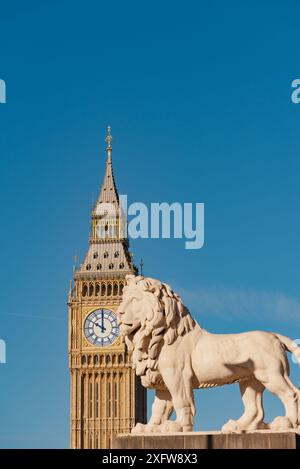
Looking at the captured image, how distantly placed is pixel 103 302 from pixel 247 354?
272 feet

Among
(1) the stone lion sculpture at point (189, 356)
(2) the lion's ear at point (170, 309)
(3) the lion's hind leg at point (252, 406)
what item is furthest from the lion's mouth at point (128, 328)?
(3) the lion's hind leg at point (252, 406)

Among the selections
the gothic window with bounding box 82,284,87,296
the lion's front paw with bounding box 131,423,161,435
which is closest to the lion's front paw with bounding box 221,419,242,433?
the lion's front paw with bounding box 131,423,161,435

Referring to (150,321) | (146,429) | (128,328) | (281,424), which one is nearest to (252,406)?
(281,424)

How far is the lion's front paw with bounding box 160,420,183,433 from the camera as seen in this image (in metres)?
29.2

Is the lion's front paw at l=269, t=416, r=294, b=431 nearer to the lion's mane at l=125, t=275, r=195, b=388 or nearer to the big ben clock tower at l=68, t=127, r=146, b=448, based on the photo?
the lion's mane at l=125, t=275, r=195, b=388

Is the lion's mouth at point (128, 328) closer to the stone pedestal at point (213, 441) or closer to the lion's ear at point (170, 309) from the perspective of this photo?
the lion's ear at point (170, 309)

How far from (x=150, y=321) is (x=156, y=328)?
0.69 ft

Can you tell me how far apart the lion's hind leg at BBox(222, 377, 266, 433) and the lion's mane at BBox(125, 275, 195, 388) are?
193cm

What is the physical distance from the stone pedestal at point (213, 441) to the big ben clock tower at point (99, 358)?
82.4m
